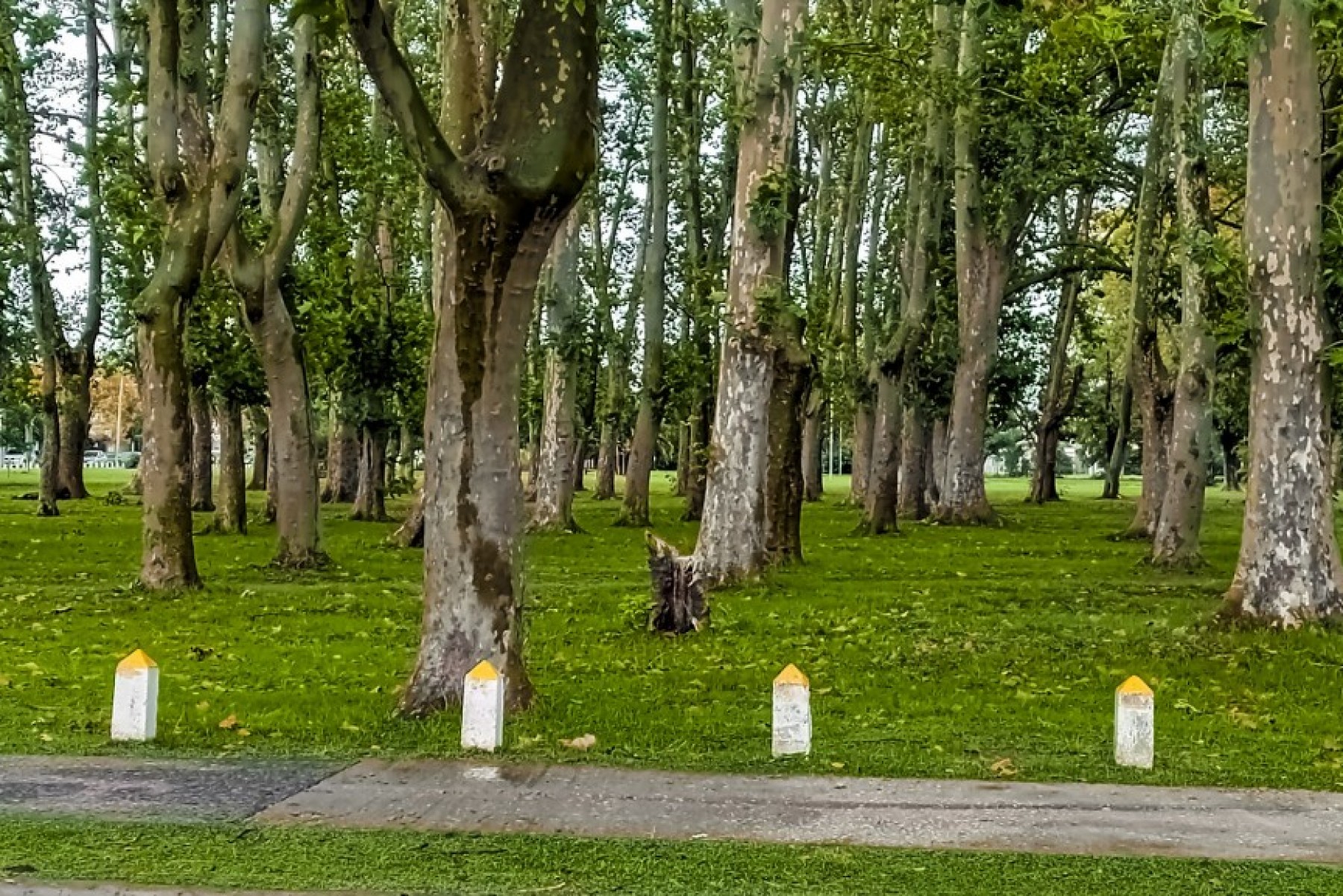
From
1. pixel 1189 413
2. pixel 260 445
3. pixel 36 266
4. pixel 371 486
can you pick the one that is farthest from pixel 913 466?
pixel 260 445

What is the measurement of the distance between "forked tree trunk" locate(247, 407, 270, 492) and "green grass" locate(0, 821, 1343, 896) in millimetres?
41395

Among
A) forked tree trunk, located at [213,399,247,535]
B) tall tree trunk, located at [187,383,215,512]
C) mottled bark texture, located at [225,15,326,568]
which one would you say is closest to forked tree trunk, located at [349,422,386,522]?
forked tree trunk, located at [213,399,247,535]

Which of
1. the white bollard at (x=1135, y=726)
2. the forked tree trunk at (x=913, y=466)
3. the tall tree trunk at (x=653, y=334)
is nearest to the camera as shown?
the white bollard at (x=1135, y=726)

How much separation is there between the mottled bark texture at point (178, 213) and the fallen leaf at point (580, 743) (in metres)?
9.26

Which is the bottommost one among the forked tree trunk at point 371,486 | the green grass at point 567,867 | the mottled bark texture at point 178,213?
the green grass at point 567,867

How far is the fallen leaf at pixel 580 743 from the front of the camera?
8.29 m

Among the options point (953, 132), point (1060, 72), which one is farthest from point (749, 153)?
point (953, 132)

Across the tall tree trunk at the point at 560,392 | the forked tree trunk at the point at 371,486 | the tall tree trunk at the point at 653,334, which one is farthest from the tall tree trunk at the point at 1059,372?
the forked tree trunk at the point at 371,486

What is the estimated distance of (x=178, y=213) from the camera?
1652 cm

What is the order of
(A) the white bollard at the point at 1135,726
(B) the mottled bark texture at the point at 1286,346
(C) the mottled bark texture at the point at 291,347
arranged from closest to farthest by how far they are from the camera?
(A) the white bollard at the point at 1135,726 < (B) the mottled bark texture at the point at 1286,346 < (C) the mottled bark texture at the point at 291,347

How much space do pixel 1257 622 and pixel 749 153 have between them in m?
7.94

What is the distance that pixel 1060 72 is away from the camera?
22.9 meters

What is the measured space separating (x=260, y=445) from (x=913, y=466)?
2635cm

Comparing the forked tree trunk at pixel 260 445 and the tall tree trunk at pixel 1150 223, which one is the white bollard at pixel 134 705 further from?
the forked tree trunk at pixel 260 445
